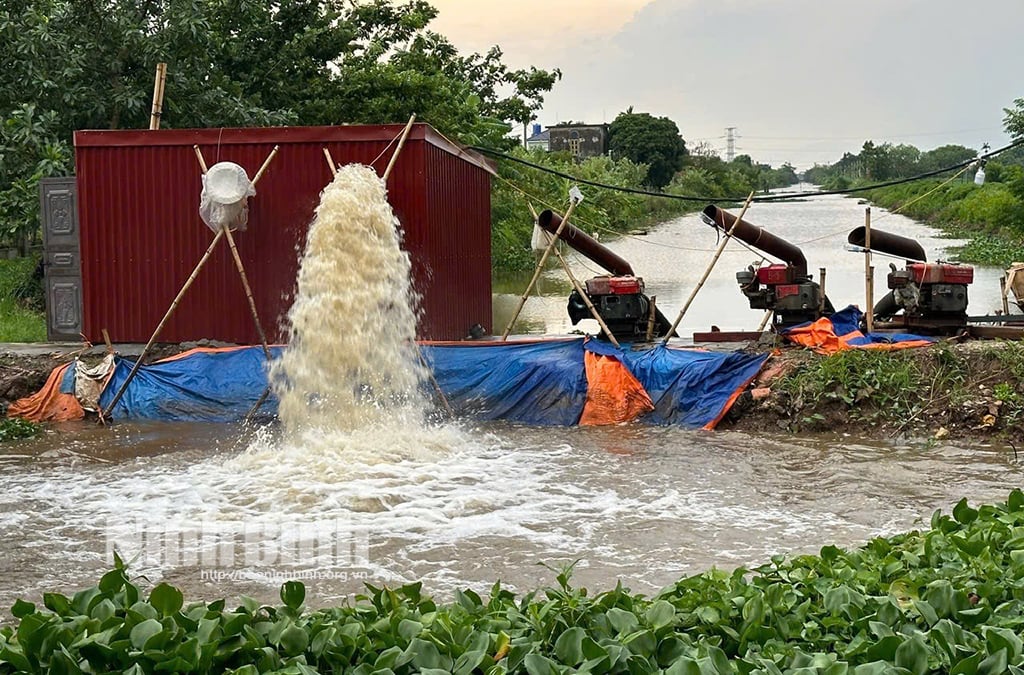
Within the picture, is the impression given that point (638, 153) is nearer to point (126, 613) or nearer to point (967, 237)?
point (967, 237)

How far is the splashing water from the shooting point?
11305 millimetres

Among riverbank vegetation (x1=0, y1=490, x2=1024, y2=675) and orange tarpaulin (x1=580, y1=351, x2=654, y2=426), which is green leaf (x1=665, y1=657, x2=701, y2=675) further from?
orange tarpaulin (x1=580, y1=351, x2=654, y2=426)

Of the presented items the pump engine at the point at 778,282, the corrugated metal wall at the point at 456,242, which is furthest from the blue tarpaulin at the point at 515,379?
the pump engine at the point at 778,282

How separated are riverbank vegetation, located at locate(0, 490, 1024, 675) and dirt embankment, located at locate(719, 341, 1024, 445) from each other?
24.3 feet

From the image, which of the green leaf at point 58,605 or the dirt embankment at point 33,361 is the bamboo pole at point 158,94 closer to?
the dirt embankment at point 33,361

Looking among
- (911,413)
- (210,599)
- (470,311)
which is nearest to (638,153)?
(470,311)

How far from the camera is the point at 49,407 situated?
12.6m

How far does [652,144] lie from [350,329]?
57.8 m

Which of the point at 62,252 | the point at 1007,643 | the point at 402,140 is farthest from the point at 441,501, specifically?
the point at 62,252

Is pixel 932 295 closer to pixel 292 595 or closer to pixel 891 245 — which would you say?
pixel 891 245

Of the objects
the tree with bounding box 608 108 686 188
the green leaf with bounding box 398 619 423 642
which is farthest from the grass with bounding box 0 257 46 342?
the tree with bounding box 608 108 686 188

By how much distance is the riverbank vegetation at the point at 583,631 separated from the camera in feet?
10.4

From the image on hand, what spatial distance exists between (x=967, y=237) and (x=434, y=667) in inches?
1628

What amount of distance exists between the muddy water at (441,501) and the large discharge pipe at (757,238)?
10.9 feet
